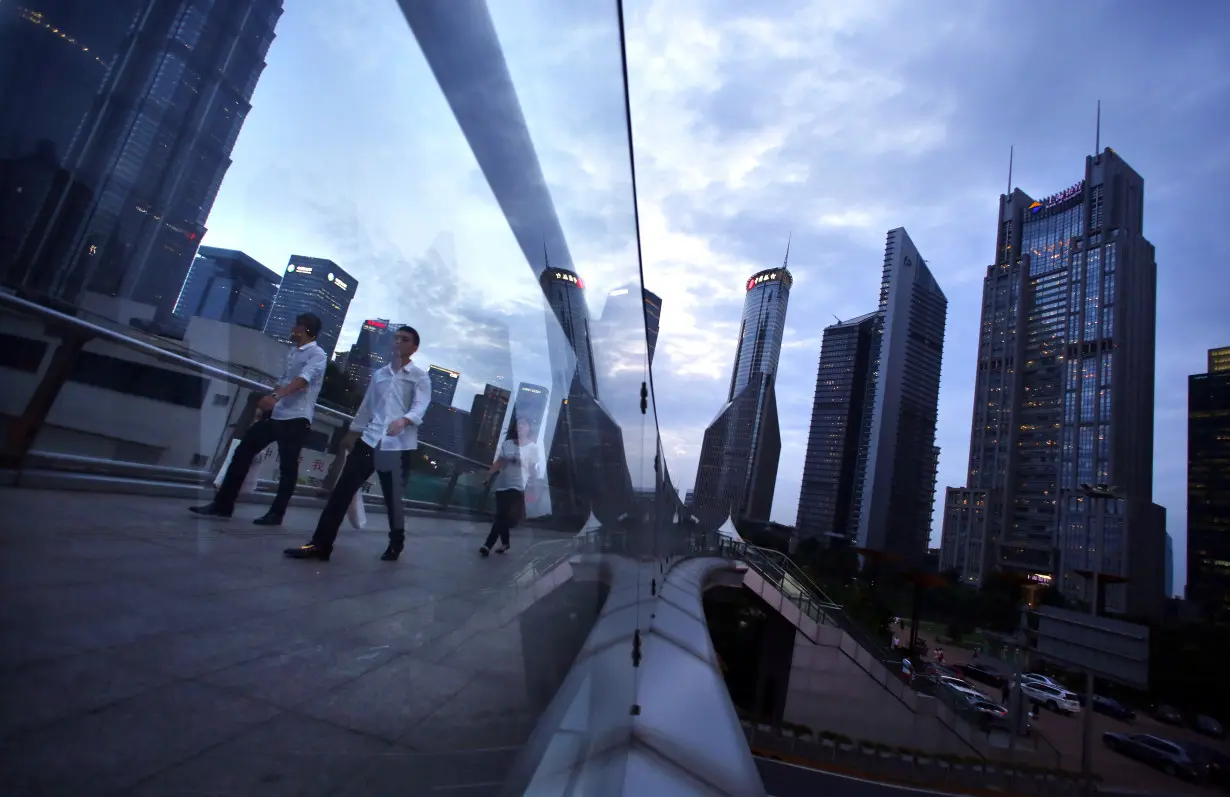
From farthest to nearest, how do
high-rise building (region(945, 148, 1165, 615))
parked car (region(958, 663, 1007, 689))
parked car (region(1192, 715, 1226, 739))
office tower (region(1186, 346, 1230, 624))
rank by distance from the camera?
high-rise building (region(945, 148, 1165, 615))
office tower (region(1186, 346, 1230, 624))
parked car (region(958, 663, 1007, 689))
parked car (region(1192, 715, 1226, 739))

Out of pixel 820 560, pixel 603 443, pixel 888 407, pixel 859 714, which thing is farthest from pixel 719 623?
pixel 888 407

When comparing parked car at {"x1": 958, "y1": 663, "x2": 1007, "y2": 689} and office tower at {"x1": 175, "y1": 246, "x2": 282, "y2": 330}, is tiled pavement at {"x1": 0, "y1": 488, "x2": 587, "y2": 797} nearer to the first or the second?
office tower at {"x1": 175, "y1": 246, "x2": 282, "y2": 330}

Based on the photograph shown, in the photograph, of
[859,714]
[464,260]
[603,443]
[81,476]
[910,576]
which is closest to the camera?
[81,476]

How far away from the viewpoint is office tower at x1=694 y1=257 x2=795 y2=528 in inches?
2571

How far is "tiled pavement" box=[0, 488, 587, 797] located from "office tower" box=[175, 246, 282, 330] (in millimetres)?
208

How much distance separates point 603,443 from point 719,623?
74.3 feet

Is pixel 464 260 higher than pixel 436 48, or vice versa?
pixel 436 48

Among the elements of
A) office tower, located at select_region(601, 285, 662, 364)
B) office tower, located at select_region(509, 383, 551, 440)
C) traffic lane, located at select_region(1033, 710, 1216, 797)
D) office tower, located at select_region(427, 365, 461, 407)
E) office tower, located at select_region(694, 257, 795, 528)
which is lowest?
traffic lane, located at select_region(1033, 710, 1216, 797)

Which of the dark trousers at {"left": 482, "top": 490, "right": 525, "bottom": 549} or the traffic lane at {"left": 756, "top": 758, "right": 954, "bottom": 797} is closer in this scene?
the dark trousers at {"left": 482, "top": 490, "right": 525, "bottom": 549}

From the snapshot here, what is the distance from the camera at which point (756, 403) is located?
7769 cm

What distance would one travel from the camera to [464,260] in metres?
0.75

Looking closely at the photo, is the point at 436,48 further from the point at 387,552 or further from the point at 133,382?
the point at 387,552

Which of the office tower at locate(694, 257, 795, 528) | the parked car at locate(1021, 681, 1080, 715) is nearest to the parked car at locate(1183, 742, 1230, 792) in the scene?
the parked car at locate(1021, 681, 1080, 715)

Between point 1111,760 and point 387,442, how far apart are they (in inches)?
1170
